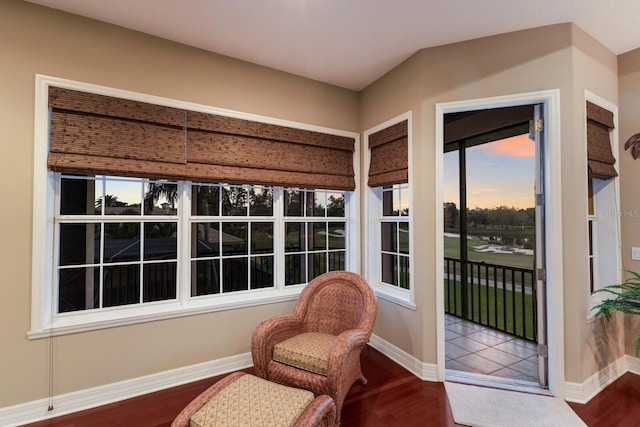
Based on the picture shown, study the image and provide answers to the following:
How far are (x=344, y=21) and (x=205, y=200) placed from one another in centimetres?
203

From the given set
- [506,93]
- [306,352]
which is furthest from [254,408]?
[506,93]

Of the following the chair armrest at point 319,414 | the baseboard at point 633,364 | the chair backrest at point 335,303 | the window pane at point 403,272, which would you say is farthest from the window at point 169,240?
the baseboard at point 633,364

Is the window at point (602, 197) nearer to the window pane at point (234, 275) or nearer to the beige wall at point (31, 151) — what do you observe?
the beige wall at point (31, 151)

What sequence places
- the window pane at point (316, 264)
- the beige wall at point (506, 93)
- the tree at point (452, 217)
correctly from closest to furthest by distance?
the beige wall at point (506, 93), the window pane at point (316, 264), the tree at point (452, 217)

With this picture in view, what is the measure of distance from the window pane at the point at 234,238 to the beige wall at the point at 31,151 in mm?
613

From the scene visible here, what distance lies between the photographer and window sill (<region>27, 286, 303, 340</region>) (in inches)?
85.9

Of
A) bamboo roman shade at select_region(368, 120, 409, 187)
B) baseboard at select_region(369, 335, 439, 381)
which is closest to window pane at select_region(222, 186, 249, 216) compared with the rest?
bamboo roman shade at select_region(368, 120, 409, 187)

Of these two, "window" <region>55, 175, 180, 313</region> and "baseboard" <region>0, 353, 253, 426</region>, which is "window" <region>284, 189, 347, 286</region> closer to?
"baseboard" <region>0, 353, 253, 426</region>

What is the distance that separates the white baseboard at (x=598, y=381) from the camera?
2.26 meters

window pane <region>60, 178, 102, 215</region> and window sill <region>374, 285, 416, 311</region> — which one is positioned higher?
window pane <region>60, 178, 102, 215</region>

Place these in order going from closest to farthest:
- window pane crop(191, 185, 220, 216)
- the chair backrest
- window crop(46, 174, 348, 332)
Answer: window crop(46, 174, 348, 332) < the chair backrest < window pane crop(191, 185, 220, 216)

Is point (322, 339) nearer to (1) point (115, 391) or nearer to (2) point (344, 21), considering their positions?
(1) point (115, 391)

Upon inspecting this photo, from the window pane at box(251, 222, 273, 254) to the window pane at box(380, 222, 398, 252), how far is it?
52.7 inches

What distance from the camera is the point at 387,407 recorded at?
7.26 ft
